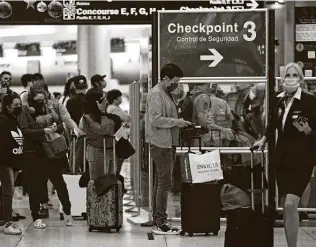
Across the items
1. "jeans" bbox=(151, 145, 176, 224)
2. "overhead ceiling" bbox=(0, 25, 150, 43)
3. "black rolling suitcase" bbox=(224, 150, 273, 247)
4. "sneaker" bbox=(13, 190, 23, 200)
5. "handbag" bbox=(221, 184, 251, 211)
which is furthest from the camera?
"overhead ceiling" bbox=(0, 25, 150, 43)

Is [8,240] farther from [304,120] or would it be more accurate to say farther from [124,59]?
[124,59]

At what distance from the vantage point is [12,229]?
902 centimetres

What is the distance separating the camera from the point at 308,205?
9.98 metres

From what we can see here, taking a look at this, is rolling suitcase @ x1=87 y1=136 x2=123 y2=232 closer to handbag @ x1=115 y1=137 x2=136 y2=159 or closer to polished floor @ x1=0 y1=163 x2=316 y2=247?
polished floor @ x1=0 y1=163 x2=316 y2=247

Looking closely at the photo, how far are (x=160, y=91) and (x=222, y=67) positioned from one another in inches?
40.5

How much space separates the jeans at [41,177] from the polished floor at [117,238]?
0.88 feet

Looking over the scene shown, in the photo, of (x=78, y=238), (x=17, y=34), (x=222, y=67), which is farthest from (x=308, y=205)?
(x=17, y=34)

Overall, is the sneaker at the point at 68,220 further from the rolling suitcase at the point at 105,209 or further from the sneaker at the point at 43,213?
the sneaker at the point at 43,213

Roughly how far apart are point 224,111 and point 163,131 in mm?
1004

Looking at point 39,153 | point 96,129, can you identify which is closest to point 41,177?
point 39,153

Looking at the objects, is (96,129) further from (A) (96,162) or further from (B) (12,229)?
(B) (12,229)

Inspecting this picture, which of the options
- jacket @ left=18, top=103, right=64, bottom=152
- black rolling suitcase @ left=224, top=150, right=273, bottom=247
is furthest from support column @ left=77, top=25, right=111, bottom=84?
black rolling suitcase @ left=224, top=150, right=273, bottom=247

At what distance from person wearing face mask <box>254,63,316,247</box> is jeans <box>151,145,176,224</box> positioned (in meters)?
1.71

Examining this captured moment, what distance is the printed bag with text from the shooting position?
28.1ft
